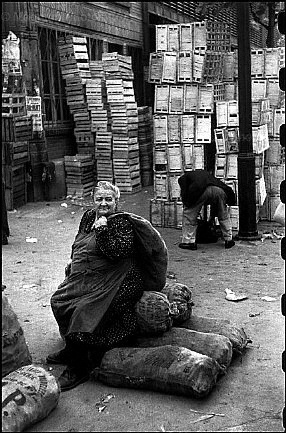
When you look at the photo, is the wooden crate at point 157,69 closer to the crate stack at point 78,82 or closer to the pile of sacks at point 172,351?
the crate stack at point 78,82

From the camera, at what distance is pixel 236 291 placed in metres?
7.02

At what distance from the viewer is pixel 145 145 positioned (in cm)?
1568

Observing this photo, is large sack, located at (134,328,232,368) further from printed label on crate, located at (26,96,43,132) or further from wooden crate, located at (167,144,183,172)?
printed label on crate, located at (26,96,43,132)

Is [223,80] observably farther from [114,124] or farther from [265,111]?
[114,124]

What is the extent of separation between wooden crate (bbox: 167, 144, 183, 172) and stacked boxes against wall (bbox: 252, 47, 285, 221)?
61.6 inches

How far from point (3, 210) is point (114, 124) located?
18.6 feet

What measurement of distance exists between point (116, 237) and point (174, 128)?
5.74 m

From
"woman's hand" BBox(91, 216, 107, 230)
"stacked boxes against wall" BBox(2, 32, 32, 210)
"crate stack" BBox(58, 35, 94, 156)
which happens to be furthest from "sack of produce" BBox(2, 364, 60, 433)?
"crate stack" BBox(58, 35, 94, 156)

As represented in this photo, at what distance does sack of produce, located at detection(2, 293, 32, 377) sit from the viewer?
429 cm

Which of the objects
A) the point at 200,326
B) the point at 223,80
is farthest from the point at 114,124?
the point at 200,326

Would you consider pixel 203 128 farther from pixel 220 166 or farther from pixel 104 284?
pixel 104 284

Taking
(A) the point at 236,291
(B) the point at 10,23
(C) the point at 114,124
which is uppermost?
(B) the point at 10,23

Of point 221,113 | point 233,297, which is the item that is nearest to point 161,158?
point 221,113

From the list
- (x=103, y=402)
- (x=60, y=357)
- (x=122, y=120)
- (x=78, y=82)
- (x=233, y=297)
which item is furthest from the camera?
(x=78, y=82)
